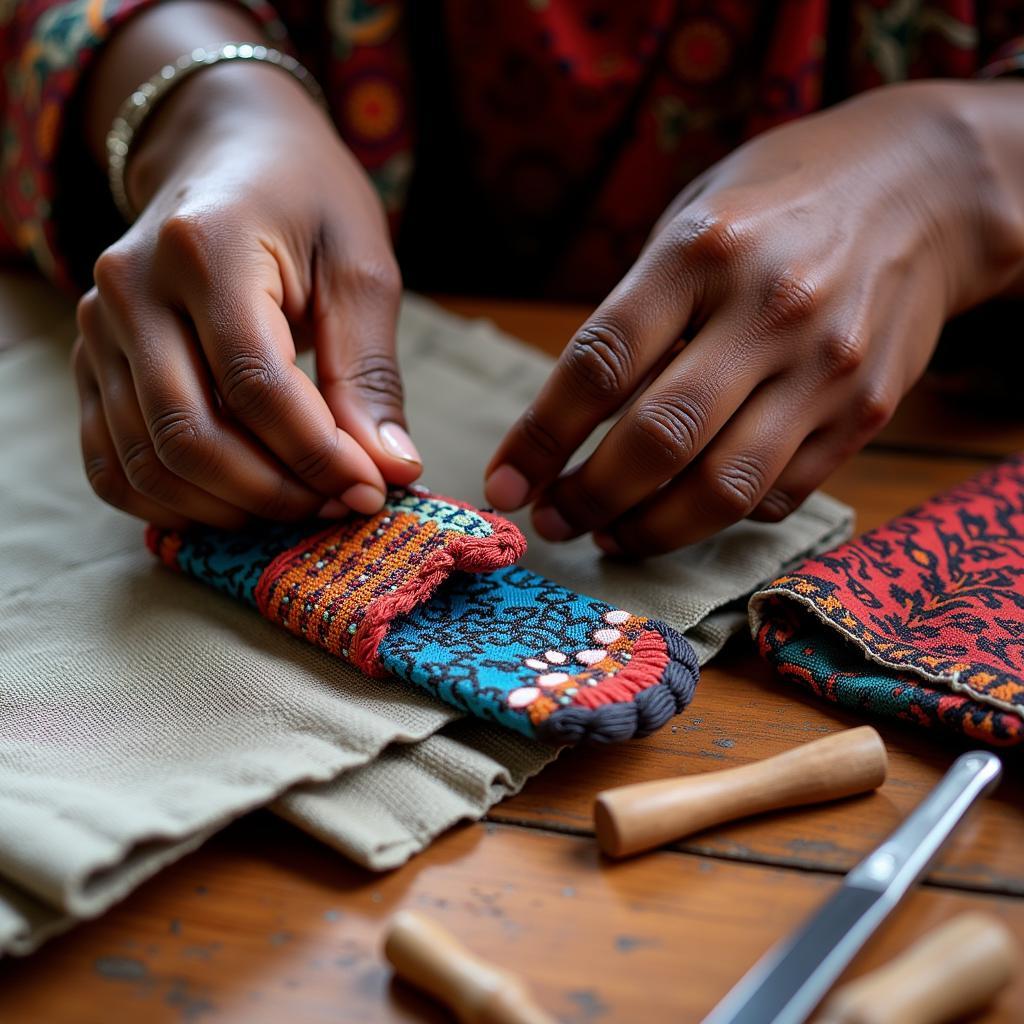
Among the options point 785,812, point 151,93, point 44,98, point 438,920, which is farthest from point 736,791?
point 44,98

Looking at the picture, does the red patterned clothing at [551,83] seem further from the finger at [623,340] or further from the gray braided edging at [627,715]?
the gray braided edging at [627,715]

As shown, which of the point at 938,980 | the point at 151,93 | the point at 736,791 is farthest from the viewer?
the point at 151,93

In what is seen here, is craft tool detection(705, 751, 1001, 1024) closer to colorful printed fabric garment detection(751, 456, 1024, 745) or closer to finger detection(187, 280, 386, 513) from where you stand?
colorful printed fabric garment detection(751, 456, 1024, 745)

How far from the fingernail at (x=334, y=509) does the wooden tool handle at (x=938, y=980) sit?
0.36m

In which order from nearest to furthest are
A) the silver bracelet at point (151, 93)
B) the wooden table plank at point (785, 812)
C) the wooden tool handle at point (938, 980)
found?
the wooden tool handle at point (938, 980)
the wooden table plank at point (785, 812)
the silver bracelet at point (151, 93)

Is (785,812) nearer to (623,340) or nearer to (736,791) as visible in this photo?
(736,791)

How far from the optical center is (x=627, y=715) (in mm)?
484

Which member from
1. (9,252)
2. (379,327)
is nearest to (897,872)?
(379,327)

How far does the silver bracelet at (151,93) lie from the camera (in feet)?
2.71

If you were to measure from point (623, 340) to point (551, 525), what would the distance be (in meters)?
0.12

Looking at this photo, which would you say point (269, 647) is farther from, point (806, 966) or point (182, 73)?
point (182, 73)

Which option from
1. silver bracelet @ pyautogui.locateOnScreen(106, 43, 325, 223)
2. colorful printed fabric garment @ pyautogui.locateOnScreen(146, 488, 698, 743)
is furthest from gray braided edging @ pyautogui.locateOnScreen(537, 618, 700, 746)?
silver bracelet @ pyautogui.locateOnScreen(106, 43, 325, 223)

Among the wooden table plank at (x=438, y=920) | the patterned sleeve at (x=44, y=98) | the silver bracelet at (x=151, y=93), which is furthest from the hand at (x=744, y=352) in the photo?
the patterned sleeve at (x=44, y=98)

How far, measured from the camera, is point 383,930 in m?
0.44
